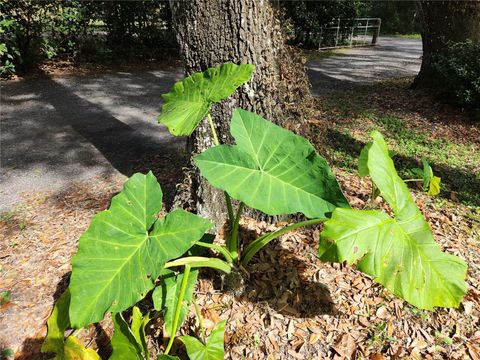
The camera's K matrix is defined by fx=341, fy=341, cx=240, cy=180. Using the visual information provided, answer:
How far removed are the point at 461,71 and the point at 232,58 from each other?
523 cm

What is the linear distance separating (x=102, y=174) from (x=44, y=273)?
67.4 inches

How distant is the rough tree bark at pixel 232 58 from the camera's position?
2352mm

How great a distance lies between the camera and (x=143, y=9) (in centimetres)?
1016

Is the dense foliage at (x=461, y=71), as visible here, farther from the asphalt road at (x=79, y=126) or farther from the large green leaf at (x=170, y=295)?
the large green leaf at (x=170, y=295)

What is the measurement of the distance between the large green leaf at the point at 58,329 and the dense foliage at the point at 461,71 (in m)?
6.55

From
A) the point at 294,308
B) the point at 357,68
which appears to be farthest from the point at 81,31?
the point at 294,308

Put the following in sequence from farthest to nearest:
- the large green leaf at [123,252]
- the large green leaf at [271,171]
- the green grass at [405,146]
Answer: the green grass at [405,146] → the large green leaf at [271,171] → the large green leaf at [123,252]

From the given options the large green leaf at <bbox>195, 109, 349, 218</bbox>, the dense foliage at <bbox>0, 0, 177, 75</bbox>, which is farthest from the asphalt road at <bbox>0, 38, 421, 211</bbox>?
the large green leaf at <bbox>195, 109, 349, 218</bbox>

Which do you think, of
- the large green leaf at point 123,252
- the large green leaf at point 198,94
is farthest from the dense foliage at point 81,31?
the large green leaf at point 123,252

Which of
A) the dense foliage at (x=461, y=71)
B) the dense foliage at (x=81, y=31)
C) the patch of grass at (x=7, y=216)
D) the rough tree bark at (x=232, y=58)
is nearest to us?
the rough tree bark at (x=232, y=58)

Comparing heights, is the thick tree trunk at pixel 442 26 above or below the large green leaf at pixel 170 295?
above

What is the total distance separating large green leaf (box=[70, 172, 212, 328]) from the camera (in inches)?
56.5

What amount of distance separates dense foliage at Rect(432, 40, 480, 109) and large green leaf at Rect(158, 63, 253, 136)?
5.48 meters

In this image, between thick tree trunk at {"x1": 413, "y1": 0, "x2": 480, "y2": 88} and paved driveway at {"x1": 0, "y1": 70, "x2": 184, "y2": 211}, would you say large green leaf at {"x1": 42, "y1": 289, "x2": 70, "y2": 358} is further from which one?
thick tree trunk at {"x1": 413, "y1": 0, "x2": 480, "y2": 88}
